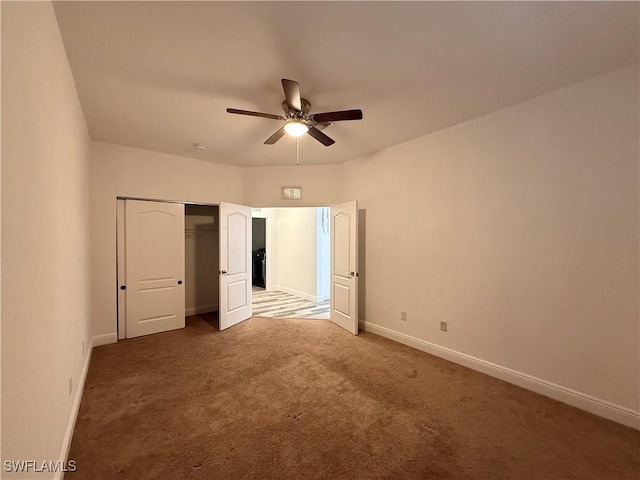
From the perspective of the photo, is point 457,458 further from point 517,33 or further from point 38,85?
point 38,85

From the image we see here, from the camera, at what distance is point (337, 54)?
2.03 meters

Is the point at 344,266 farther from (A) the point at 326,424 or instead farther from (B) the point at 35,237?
(B) the point at 35,237

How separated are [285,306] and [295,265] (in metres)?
1.39

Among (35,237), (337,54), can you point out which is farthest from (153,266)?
(337,54)

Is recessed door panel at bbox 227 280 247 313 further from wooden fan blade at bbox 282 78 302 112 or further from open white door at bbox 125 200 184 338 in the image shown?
wooden fan blade at bbox 282 78 302 112

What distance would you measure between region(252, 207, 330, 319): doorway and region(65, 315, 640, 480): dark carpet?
2373mm

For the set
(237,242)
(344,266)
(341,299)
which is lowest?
(341,299)

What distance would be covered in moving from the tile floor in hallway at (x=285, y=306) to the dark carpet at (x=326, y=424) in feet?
6.51

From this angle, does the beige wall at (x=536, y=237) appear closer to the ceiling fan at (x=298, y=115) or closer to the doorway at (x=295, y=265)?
the ceiling fan at (x=298, y=115)

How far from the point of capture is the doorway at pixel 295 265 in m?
6.11

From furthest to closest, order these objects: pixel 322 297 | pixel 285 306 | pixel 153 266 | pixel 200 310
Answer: pixel 322 297
pixel 285 306
pixel 200 310
pixel 153 266

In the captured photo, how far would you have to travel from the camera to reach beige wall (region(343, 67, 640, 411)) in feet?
7.34

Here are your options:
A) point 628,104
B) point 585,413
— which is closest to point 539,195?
point 628,104

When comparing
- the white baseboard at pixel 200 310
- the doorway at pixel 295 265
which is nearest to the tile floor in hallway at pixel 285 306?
the doorway at pixel 295 265
